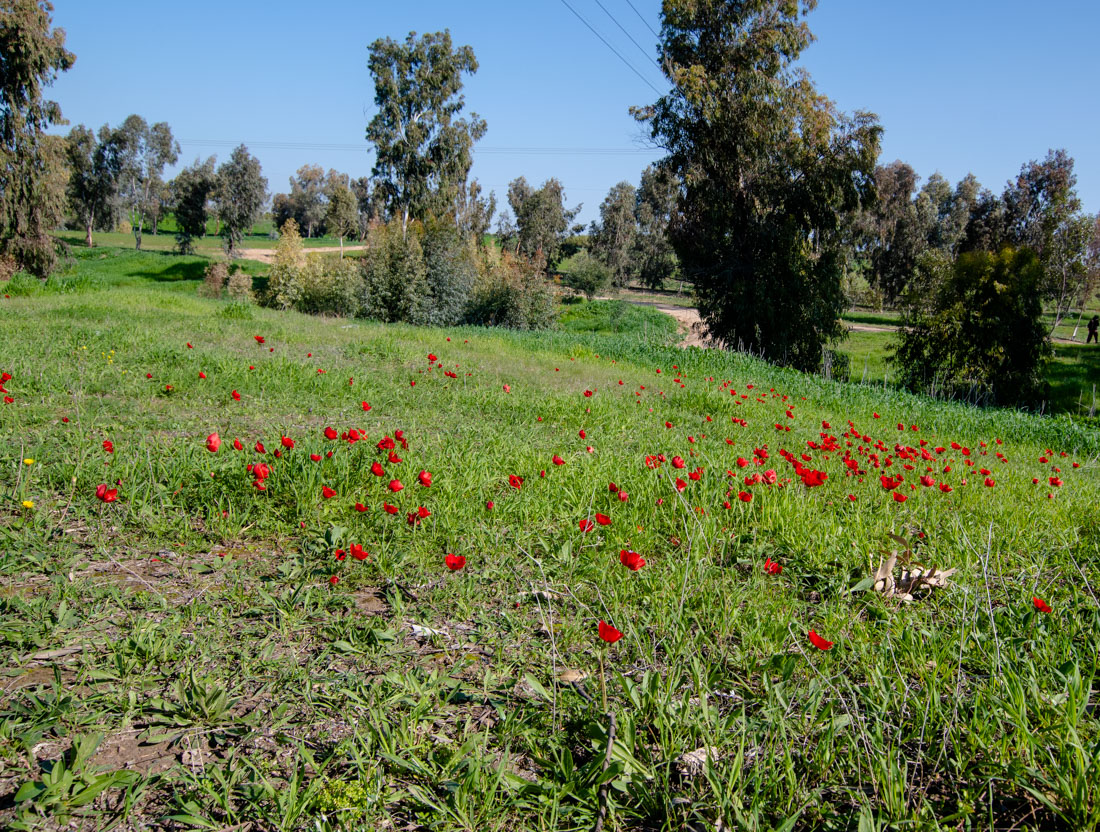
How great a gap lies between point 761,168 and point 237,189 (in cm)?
3710

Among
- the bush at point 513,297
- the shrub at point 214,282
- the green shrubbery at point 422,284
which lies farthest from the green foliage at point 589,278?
the shrub at point 214,282

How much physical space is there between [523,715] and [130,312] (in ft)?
35.4

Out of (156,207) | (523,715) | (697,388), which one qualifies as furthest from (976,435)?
(156,207)

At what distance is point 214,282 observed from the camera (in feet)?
84.2

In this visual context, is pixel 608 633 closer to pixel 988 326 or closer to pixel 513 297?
pixel 988 326

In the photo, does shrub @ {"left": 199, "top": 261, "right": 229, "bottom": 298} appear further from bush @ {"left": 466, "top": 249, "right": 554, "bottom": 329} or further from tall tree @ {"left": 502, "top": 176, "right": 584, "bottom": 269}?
tall tree @ {"left": 502, "top": 176, "right": 584, "bottom": 269}

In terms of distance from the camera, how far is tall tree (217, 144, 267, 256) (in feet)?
139

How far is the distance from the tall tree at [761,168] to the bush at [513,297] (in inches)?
190

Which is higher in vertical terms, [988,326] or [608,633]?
[988,326]

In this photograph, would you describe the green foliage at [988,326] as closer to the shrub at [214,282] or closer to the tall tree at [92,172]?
the shrub at [214,282]

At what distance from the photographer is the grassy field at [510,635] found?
5.50 feet

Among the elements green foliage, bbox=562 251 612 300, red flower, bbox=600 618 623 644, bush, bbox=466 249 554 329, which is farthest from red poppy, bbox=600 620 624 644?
green foliage, bbox=562 251 612 300

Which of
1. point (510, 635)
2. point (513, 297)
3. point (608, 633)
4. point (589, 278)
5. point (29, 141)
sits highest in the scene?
point (29, 141)

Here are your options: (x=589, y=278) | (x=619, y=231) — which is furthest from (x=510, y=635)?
(x=619, y=231)
